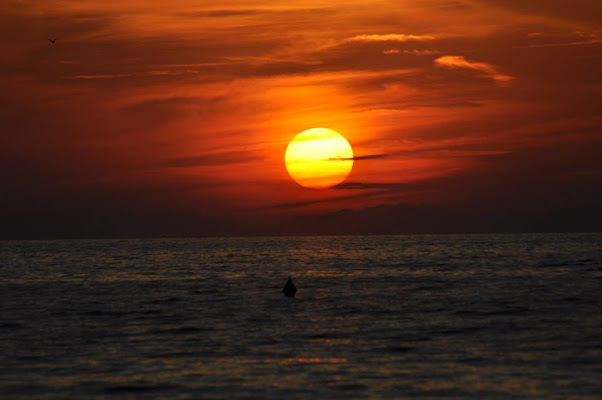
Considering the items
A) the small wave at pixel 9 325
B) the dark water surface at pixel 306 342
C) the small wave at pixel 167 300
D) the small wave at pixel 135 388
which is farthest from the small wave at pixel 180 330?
the small wave at pixel 167 300

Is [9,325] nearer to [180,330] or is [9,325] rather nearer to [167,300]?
[180,330]

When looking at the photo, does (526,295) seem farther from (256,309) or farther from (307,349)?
(307,349)

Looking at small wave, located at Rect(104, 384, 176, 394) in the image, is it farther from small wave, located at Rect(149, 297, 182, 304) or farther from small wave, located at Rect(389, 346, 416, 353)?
small wave, located at Rect(149, 297, 182, 304)

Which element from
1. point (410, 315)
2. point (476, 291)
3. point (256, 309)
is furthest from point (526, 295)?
point (256, 309)

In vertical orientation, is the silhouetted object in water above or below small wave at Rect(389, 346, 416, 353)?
below

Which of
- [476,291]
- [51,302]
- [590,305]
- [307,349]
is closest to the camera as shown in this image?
[307,349]

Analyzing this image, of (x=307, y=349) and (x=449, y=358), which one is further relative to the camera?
(x=307, y=349)

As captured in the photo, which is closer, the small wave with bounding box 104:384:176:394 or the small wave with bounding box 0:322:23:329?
the small wave with bounding box 104:384:176:394

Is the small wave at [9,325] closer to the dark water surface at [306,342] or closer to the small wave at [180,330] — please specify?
the dark water surface at [306,342]

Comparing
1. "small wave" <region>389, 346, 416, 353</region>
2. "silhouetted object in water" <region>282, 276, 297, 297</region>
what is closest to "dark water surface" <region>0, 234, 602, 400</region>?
"small wave" <region>389, 346, 416, 353</region>

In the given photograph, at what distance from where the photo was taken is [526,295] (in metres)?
69.6

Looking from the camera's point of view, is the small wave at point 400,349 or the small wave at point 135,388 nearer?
the small wave at point 135,388

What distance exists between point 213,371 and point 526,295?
42523 millimetres

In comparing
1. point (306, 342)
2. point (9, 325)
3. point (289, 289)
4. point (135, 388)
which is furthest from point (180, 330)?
point (289, 289)
